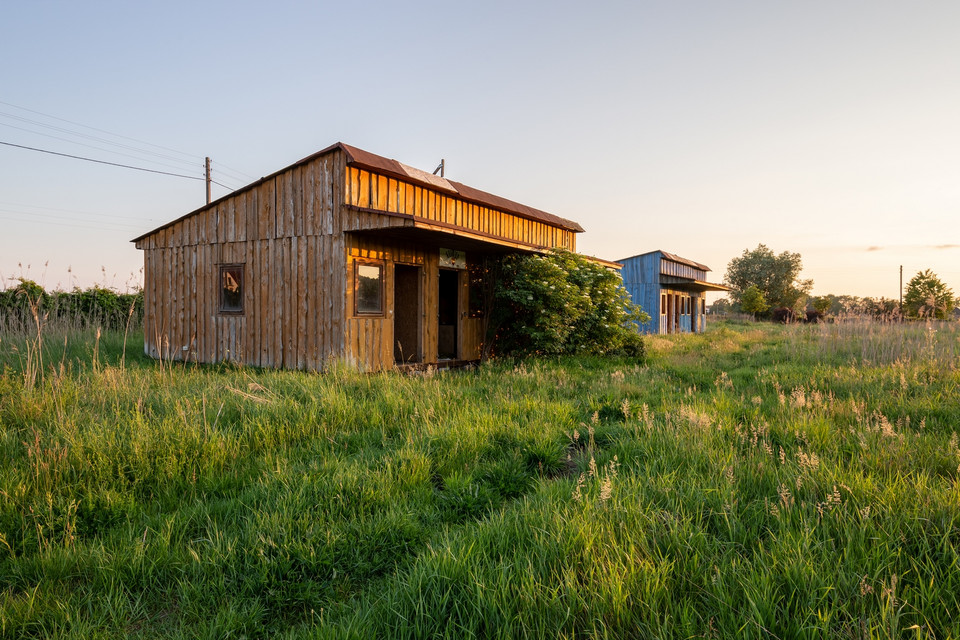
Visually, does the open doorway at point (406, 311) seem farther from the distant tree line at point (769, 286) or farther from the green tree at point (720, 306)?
the green tree at point (720, 306)

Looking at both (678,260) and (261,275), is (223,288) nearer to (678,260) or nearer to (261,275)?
(261,275)

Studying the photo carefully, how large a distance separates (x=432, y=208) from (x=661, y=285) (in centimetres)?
1784

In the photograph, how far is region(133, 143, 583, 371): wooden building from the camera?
32.8 ft

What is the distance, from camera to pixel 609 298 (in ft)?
45.5

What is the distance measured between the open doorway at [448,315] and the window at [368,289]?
92.5 inches

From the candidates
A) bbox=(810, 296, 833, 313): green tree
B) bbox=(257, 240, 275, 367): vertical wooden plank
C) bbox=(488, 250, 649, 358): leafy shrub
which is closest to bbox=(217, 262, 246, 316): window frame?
bbox=(257, 240, 275, 367): vertical wooden plank

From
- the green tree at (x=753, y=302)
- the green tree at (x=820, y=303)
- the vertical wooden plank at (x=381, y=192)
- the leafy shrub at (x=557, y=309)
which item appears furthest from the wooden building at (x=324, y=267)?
Result: the green tree at (x=820, y=303)

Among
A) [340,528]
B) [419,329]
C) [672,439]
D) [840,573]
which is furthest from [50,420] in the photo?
[419,329]

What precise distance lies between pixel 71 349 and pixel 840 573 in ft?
49.4

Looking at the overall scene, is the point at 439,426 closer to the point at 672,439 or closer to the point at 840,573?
the point at 672,439

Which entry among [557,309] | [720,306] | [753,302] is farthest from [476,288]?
[720,306]

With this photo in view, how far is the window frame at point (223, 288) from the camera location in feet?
37.6

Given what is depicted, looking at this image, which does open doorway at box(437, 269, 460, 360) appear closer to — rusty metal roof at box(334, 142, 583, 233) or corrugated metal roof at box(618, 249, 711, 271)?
rusty metal roof at box(334, 142, 583, 233)

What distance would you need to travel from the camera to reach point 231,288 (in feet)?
38.4
